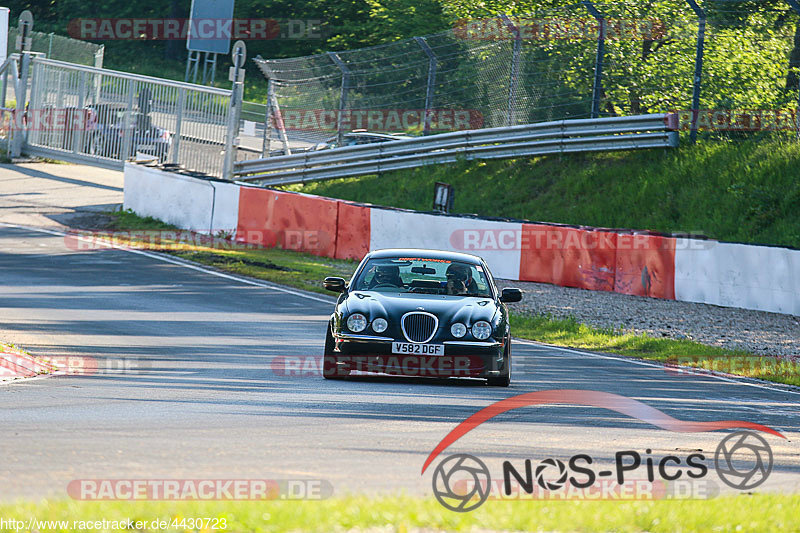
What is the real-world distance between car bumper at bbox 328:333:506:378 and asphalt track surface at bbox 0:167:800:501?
212mm

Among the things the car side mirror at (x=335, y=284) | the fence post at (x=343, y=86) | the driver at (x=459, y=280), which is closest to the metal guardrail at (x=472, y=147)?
the fence post at (x=343, y=86)

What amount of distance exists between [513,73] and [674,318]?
424 inches

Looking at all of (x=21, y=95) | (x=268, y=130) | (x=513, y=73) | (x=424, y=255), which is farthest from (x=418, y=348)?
(x=21, y=95)

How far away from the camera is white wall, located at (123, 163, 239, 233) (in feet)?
76.1

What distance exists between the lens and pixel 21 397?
29.2 ft

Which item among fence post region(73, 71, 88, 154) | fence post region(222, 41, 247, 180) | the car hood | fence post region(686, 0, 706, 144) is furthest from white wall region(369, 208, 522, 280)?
fence post region(73, 71, 88, 154)

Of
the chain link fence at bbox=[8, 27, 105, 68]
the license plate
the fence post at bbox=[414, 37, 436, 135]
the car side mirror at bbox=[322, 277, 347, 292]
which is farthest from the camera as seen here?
the chain link fence at bbox=[8, 27, 105, 68]

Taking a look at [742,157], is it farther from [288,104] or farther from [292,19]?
[292,19]

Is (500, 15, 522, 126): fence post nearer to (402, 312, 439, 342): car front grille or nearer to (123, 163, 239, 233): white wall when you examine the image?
(123, 163, 239, 233): white wall

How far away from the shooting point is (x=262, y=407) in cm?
891

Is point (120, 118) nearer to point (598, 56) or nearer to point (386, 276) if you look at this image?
point (598, 56)

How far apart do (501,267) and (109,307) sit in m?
7.64

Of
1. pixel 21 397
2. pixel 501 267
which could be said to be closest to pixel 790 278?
pixel 501 267

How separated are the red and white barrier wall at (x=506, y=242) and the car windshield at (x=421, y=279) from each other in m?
6.92
